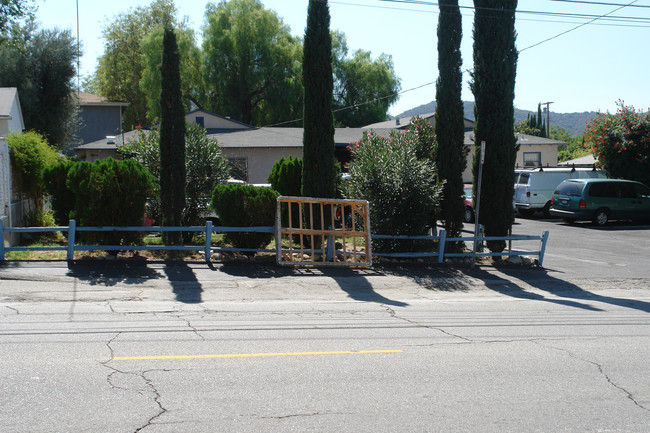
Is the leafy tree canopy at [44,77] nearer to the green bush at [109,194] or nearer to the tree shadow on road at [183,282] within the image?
the green bush at [109,194]

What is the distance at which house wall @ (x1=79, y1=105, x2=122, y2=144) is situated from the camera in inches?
1666

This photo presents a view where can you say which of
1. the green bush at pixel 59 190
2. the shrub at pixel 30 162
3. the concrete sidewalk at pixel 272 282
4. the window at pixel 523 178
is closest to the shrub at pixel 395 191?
the concrete sidewalk at pixel 272 282

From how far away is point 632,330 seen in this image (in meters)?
8.52

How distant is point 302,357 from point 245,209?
6963 mm

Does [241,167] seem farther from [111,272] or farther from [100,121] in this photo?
[111,272]

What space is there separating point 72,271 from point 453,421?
855 centimetres

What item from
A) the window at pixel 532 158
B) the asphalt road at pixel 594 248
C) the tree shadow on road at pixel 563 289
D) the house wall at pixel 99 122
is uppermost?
the house wall at pixel 99 122

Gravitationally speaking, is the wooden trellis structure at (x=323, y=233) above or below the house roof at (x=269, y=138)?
below

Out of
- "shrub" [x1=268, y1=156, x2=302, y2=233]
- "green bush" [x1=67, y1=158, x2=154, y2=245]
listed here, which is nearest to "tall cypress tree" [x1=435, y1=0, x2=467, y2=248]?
"shrub" [x1=268, y1=156, x2=302, y2=233]

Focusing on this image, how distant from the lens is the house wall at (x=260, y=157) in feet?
98.8

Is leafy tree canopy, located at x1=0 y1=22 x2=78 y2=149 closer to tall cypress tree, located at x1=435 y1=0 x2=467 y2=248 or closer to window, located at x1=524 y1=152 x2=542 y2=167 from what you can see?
tall cypress tree, located at x1=435 y1=0 x2=467 y2=248

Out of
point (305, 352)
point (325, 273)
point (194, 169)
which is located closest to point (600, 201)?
point (325, 273)

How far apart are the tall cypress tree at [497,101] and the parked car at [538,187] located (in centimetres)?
1301

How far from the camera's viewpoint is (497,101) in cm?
→ 1498
